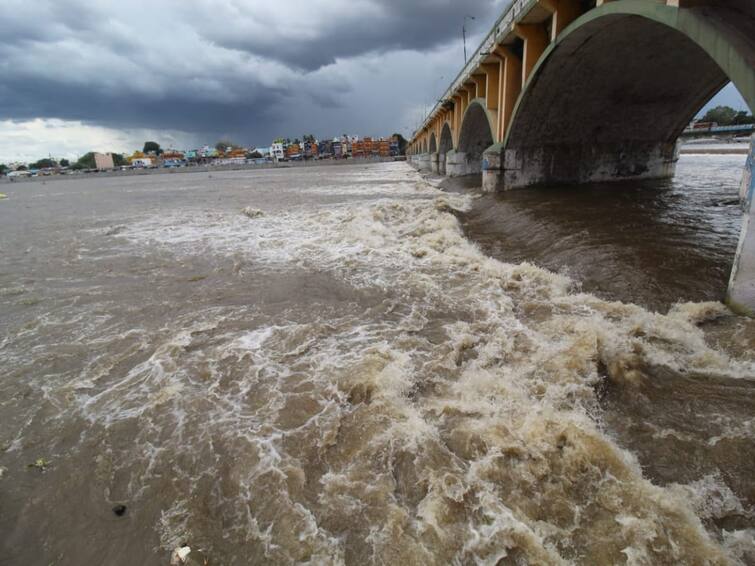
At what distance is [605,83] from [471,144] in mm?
22059

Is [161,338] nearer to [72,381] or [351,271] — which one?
[72,381]

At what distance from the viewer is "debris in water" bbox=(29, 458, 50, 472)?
4094 mm

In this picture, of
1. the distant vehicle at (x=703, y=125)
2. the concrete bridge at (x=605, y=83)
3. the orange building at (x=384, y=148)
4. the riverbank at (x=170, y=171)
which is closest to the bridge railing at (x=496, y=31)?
the concrete bridge at (x=605, y=83)

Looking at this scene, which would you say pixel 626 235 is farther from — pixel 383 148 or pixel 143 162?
pixel 143 162

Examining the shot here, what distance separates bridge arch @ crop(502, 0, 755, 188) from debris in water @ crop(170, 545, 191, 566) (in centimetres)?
925

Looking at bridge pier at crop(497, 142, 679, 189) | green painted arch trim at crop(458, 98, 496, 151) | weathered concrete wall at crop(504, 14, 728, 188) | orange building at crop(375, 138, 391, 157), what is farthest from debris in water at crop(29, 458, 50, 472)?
orange building at crop(375, 138, 391, 157)

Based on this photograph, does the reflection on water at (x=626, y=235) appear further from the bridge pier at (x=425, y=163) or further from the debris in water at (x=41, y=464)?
the bridge pier at (x=425, y=163)

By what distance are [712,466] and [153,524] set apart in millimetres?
5085

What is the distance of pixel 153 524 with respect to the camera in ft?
11.1

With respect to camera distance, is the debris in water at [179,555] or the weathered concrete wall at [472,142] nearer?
the debris in water at [179,555]

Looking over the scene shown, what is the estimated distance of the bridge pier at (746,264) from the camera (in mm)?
5512

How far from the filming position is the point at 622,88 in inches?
667

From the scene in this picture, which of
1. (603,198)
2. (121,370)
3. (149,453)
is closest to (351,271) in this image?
(121,370)

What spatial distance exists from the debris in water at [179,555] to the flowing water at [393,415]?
103mm
